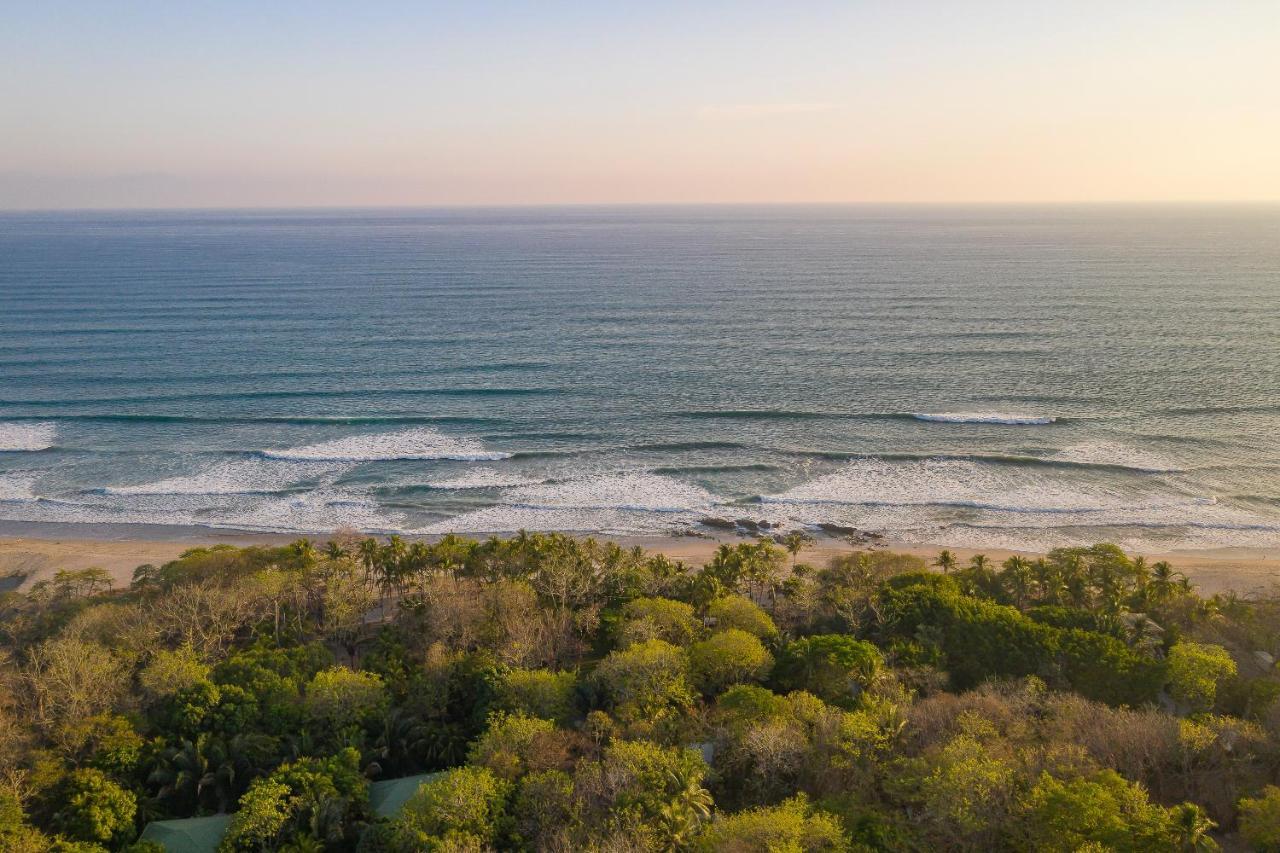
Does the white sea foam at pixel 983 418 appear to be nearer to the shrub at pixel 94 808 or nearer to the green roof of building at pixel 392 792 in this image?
the green roof of building at pixel 392 792

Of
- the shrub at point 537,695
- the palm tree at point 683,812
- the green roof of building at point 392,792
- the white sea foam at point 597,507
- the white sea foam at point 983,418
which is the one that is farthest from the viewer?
the white sea foam at point 983,418

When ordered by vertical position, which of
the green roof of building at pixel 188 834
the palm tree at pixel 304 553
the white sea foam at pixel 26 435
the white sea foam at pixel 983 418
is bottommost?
the green roof of building at pixel 188 834

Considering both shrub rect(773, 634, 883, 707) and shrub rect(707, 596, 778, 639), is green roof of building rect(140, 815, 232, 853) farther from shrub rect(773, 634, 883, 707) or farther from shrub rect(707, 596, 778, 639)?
shrub rect(773, 634, 883, 707)

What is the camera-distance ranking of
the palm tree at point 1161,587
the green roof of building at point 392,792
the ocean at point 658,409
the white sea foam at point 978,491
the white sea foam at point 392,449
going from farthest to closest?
the white sea foam at point 392,449 → the ocean at point 658,409 → the white sea foam at point 978,491 → the palm tree at point 1161,587 → the green roof of building at point 392,792

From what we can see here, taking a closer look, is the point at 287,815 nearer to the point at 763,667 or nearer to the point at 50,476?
the point at 763,667

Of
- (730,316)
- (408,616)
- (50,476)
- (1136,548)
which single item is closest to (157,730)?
(408,616)

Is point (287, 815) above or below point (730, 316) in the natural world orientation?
below

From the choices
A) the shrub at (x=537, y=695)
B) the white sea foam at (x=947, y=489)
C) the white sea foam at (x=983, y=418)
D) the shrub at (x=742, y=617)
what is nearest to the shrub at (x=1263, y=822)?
the shrub at (x=742, y=617)
